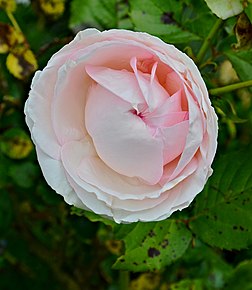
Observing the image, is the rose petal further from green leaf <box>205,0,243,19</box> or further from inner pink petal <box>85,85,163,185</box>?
green leaf <box>205,0,243,19</box>

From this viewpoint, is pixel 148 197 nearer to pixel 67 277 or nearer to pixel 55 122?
pixel 55 122

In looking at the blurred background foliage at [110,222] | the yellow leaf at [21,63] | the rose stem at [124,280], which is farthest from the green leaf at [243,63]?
the rose stem at [124,280]

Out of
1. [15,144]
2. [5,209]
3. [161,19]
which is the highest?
[161,19]

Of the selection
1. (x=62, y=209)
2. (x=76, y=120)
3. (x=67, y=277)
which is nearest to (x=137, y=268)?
(x=76, y=120)

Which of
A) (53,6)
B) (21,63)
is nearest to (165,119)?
(21,63)

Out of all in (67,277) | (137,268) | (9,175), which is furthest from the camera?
(67,277)

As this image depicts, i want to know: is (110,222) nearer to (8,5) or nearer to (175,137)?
(175,137)
